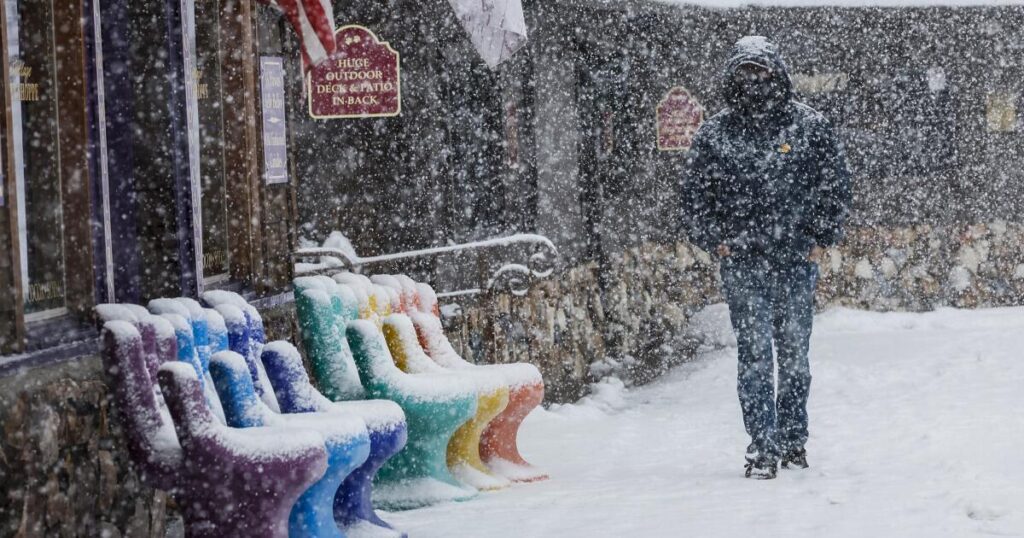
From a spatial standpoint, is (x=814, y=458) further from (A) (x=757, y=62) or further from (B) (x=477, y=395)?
(A) (x=757, y=62)

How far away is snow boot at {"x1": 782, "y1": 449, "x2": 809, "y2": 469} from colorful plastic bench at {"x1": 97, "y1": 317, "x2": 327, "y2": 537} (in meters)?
3.28

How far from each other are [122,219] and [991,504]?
3643 mm

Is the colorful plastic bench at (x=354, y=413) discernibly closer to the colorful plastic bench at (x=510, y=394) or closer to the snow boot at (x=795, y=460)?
the colorful plastic bench at (x=510, y=394)

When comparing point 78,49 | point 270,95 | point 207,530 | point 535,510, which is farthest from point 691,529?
point 270,95

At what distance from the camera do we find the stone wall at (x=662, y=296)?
11.7 m

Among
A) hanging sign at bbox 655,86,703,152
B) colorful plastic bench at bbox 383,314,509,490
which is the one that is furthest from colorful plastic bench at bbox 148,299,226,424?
hanging sign at bbox 655,86,703,152

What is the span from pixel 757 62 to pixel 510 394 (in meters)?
2.03

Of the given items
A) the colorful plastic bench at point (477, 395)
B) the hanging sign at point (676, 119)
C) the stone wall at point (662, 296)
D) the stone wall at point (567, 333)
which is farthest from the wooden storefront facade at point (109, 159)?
the hanging sign at point (676, 119)

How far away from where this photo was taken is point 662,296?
16.6 metres

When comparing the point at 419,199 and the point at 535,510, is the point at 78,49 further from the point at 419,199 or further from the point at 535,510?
the point at 419,199

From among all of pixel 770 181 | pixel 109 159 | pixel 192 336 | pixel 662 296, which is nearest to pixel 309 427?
pixel 192 336

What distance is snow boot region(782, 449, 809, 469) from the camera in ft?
24.7

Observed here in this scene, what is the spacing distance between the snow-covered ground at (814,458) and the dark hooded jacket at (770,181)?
116 centimetres

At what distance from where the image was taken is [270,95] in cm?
836
